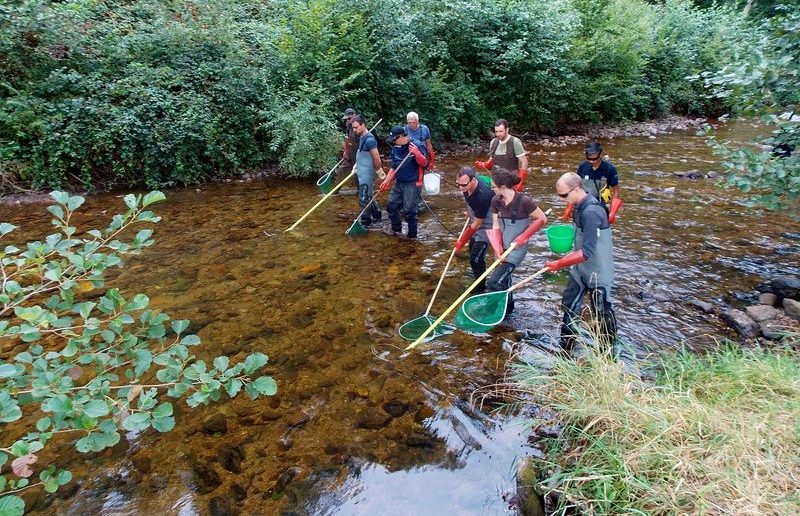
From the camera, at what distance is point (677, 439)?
343 centimetres

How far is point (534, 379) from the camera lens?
453cm

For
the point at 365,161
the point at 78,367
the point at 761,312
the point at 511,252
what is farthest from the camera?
the point at 365,161

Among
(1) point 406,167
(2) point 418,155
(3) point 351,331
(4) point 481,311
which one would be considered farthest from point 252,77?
(4) point 481,311

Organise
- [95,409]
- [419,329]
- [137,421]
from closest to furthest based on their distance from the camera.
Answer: [95,409]
[137,421]
[419,329]

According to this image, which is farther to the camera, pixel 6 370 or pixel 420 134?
pixel 420 134

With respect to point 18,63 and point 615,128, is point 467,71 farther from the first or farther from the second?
point 18,63

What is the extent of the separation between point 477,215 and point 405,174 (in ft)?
7.13

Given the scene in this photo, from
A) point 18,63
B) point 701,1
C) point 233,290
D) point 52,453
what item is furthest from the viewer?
point 701,1

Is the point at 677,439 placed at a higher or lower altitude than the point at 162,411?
lower

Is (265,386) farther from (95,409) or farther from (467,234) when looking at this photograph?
(467,234)

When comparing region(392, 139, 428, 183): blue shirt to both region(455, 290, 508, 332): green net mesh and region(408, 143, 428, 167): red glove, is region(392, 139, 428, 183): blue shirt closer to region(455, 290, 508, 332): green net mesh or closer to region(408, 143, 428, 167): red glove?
region(408, 143, 428, 167): red glove

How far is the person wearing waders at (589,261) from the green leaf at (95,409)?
3866mm

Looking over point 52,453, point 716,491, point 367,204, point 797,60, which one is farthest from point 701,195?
point 52,453

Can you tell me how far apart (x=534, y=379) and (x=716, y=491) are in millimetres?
1703
